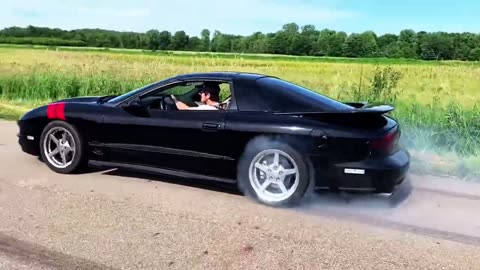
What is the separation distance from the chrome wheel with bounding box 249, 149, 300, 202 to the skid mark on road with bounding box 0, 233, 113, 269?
204 cm

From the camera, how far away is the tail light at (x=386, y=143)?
201 inches

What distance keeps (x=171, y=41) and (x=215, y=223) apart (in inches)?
2879

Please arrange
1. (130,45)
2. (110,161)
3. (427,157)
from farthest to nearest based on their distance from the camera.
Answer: (130,45) < (427,157) < (110,161)

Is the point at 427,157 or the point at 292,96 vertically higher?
the point at 292,96

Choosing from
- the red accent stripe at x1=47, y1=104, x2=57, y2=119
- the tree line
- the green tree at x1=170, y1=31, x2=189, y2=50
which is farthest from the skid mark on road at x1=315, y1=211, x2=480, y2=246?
the green tree at x1=170, y1=31, x2=189, y2=50

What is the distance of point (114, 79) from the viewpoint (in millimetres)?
15047

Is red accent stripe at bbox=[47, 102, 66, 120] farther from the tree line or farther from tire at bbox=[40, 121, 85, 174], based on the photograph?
the tree line

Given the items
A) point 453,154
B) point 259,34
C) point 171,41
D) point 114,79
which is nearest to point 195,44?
point 171,41

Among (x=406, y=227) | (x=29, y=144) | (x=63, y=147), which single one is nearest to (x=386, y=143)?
(x=406, y=227)

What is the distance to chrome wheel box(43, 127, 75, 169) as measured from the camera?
6.26 m

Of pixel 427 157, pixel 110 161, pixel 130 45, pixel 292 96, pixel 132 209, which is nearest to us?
pixel 132 209

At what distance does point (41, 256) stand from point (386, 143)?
3.18 m

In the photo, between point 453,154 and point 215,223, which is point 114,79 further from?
point 215,223

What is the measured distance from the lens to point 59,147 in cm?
632
